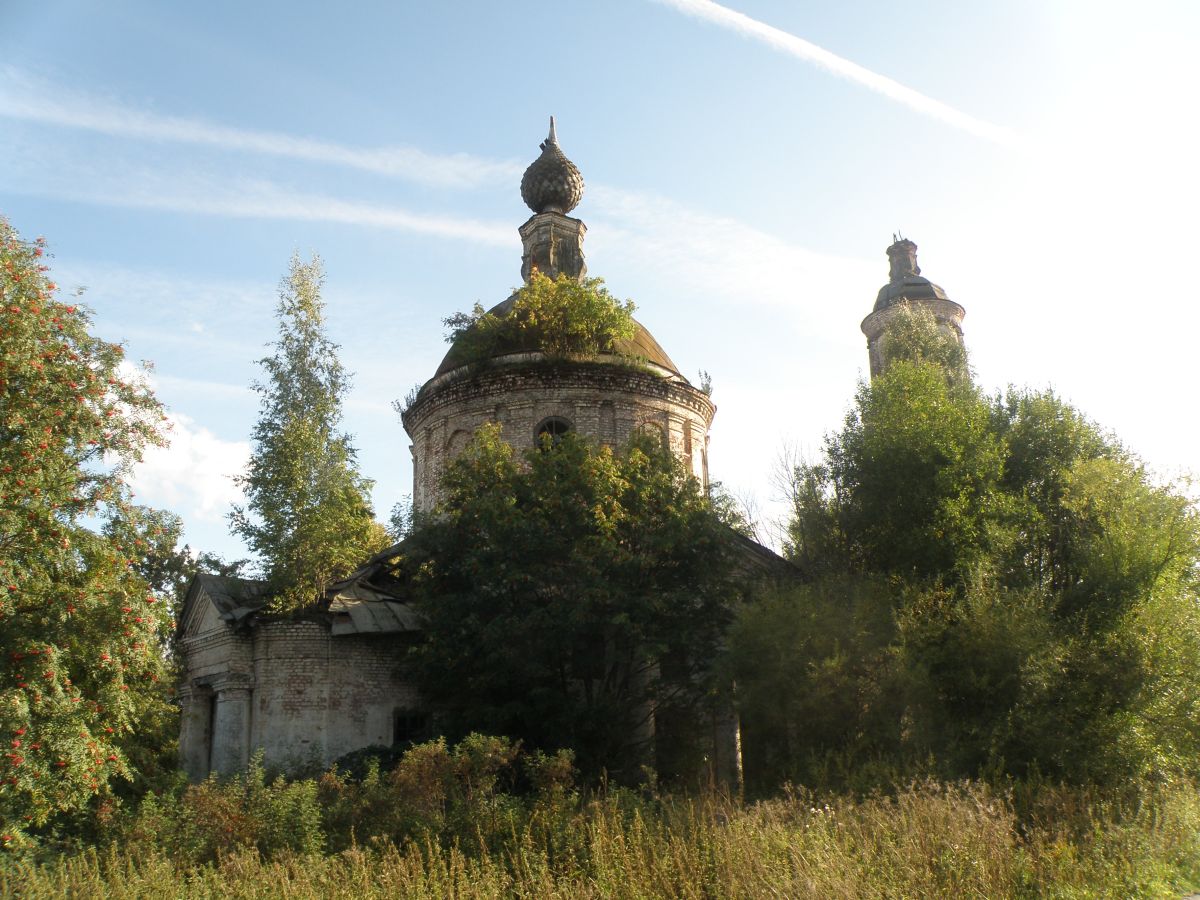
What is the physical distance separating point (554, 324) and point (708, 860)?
14120 millimetres

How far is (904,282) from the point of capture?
29906 mm

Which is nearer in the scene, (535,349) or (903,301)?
(535,349)

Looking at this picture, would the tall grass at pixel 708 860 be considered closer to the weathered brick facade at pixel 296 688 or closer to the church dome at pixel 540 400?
the weathered brick facade at pixel 296 688

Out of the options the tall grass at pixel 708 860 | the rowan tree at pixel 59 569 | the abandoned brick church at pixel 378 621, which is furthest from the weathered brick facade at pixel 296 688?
the tall grass at pixel 708 860

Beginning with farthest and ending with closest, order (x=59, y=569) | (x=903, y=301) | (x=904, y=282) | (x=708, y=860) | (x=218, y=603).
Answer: (x=904, y=282)
(x=903, y=301)
(x=218, y=603)
(x=59, y=569)
(x=708, y=860)

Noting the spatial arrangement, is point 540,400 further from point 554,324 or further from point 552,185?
point 552,185

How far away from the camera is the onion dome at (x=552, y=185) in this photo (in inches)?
977

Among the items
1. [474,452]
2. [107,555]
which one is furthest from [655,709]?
[107,555]

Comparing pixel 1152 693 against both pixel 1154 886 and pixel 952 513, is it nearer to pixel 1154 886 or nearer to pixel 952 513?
pixel 952 513

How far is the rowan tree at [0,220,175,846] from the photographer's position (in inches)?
424

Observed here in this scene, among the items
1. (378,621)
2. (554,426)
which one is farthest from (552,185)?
(378,621)

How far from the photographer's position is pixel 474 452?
17.2 meters

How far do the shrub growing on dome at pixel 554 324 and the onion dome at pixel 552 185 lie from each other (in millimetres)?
4497

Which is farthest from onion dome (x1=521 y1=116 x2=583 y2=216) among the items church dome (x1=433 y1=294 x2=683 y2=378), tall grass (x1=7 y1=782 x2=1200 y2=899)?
tall grass (x1=7 y1=782 x2=1200 y2=899)
